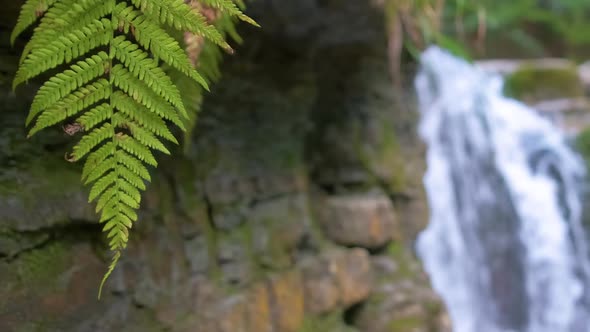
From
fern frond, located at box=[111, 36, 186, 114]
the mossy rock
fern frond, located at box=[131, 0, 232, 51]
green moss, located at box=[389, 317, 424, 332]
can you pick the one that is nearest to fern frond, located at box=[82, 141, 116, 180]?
fern frond, located at box=[111, 36, 186, 114]

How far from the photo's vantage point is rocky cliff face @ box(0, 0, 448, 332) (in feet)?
3.60

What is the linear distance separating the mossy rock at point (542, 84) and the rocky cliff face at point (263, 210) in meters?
2.90

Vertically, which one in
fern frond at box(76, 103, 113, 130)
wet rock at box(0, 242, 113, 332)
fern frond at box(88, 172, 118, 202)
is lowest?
wet rock at box(0, 242, 113, 332)

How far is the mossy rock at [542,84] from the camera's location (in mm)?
5145

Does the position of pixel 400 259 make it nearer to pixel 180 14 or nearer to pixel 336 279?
pixel 336 279

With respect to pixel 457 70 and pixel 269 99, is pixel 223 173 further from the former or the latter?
pixel 457 70

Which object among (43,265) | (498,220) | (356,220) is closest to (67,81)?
(43,265)

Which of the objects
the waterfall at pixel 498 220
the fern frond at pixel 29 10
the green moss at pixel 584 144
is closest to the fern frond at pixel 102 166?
the fern frond at pixel 29 10

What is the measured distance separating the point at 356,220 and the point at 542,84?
13.9 ft

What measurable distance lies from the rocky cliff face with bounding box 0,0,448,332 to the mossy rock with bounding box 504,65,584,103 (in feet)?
9.52

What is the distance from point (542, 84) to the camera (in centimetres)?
532

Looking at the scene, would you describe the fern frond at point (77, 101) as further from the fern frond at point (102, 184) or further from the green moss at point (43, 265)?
the green moss at point (43, 265)

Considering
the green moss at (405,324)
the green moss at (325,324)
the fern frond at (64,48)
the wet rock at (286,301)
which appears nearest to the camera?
the fern frond at (64,48)

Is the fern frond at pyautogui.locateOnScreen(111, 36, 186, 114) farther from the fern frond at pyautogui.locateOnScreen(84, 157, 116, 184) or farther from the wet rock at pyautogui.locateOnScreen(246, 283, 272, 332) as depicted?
the wet rock at pyautogui.locateOnScreen(246, 283, 272, 332)
